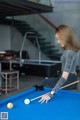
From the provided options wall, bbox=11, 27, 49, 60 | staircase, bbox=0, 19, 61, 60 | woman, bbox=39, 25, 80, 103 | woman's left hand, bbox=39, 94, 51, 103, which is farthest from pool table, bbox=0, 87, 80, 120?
wall, bbox=11, 27, 49, 60

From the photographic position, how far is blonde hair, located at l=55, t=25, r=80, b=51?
8.86ft

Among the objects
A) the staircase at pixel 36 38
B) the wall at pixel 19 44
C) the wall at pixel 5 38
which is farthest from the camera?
the wall at pixel 19 44

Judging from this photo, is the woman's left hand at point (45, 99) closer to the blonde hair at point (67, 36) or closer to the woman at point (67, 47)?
the woman at point (67, 47)

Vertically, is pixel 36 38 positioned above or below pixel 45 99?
above

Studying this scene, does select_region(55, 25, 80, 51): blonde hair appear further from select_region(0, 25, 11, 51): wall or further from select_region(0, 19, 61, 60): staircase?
select_region(0, 25, 11, 51): wall

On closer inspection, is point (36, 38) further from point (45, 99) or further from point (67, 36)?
point (45, 99)

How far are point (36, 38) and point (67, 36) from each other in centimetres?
677

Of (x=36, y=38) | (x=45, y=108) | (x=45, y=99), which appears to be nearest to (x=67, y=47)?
(x=45, y=99)

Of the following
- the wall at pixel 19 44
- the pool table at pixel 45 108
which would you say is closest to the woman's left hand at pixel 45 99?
the pool table at pixel 45 108

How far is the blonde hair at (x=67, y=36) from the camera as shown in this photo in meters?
2.70

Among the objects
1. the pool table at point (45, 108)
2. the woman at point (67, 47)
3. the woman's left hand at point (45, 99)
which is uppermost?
the woman at point (67, 47)

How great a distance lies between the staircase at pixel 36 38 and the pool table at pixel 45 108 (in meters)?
6.63

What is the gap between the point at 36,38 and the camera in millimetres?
9453

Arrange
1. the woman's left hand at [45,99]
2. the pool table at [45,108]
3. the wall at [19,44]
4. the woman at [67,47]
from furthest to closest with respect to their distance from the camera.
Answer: the wall at [19,44]
the woman at [67,47]
the woman's left hand at [45,99]
the pool table at [45,108]
